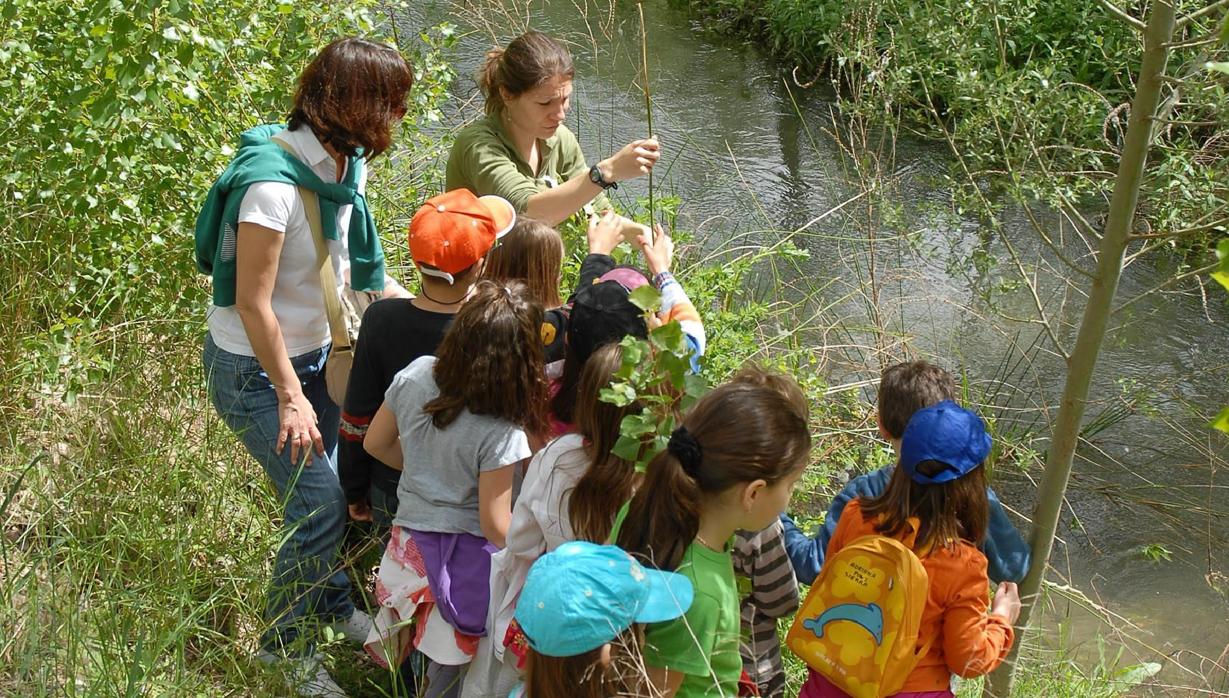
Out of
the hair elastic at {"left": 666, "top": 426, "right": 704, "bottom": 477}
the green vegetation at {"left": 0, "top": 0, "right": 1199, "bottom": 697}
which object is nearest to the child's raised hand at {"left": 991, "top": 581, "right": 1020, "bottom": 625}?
the green vegetation at {"left": 0, "top": 0, "right": 1199, "bottom": 697}

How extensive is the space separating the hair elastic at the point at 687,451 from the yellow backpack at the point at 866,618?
16.2 inches

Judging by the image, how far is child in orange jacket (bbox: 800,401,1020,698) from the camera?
2270 millimetres

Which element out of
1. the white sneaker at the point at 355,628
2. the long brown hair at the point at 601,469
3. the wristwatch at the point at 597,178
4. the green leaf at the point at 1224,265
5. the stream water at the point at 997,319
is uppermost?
the green leaf at the point at 1224,265

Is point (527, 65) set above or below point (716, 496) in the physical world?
above

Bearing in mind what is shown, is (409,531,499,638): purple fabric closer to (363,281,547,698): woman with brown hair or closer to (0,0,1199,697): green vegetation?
(363,281,547,698): woman with brown hair

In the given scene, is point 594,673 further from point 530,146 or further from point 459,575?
point 530,146

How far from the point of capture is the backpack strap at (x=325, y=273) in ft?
8.73

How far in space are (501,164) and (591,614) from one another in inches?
73.5

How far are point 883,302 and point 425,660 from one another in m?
3.06

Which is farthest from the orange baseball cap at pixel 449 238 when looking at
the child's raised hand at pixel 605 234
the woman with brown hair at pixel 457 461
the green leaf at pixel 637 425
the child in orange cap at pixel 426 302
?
the green leaf at pixel 637 425

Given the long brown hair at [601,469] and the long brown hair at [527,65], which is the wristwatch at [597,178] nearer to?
the long brown hair at [527,65]

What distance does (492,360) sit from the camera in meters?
2.46

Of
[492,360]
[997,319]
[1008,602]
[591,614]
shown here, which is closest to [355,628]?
[492,360]

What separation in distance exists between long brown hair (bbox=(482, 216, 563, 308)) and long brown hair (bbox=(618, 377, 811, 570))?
0.87 meters
